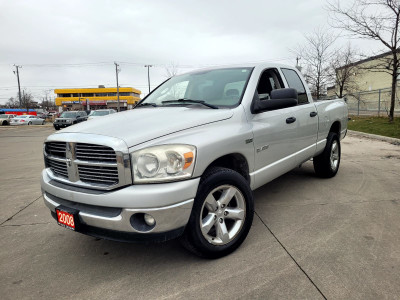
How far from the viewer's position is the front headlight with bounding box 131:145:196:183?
2.12 metres

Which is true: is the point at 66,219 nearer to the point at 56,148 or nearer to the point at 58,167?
the point at 58,167

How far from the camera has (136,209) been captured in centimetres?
207

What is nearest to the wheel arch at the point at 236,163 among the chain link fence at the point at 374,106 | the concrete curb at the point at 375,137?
the concrete curb at the point at 375,137

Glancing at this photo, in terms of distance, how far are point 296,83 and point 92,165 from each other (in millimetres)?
3168

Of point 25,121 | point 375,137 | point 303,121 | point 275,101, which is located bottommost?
point 25,121

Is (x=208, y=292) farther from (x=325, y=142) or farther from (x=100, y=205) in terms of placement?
(x=325, y=142)

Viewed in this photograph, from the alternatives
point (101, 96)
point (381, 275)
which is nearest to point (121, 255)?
point (381, 275)

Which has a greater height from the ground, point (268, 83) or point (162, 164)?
point (268, 83)

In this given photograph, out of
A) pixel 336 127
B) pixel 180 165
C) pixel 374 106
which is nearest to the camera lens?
pixel 180 165

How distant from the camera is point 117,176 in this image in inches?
A: 84.3

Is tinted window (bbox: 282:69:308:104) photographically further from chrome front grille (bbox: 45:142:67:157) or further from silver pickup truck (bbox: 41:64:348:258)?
chrome front grille (bbox: 45:142:67:157)

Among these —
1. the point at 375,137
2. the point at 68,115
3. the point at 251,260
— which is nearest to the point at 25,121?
the point at 68,115

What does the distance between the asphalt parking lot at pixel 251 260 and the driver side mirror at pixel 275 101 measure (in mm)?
1282

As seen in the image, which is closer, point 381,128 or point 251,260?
point 251,260
